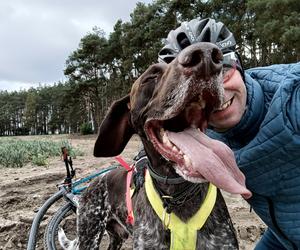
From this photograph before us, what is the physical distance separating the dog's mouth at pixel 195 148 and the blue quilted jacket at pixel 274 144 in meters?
0.29

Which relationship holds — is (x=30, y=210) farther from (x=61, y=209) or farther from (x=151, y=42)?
(x=151, y=42)

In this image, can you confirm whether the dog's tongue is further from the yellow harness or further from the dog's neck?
the yellow harness

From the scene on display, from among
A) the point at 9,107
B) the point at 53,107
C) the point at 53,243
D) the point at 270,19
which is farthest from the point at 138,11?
the point at 9,107

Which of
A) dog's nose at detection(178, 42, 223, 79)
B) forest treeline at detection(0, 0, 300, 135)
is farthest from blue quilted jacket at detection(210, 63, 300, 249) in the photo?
forest treeline at detection(0, 0, 300, 135)

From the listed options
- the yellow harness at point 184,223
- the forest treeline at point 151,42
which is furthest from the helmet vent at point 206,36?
the forest treeline at point 151,42

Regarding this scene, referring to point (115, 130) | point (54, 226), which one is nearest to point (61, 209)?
point (54, 226)

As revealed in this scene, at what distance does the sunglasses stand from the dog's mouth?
23 centimetres

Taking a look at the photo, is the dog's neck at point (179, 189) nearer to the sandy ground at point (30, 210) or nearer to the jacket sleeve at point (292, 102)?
the jacket sleeve at point (292, 102)

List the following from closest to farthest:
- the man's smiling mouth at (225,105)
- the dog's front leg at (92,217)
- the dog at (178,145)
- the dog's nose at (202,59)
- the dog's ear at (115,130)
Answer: the dog's nose at (202,59)
the dog at (178,145)
the man's smiling mouth at (225,105)
the dog's ear at (115,130)
the dog's front leg at (92,217)

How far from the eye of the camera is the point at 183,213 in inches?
114

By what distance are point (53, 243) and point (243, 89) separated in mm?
2905

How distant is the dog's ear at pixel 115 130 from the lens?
124 inches

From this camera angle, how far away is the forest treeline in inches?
884

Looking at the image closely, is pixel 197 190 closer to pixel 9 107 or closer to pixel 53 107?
pixel 53 107
